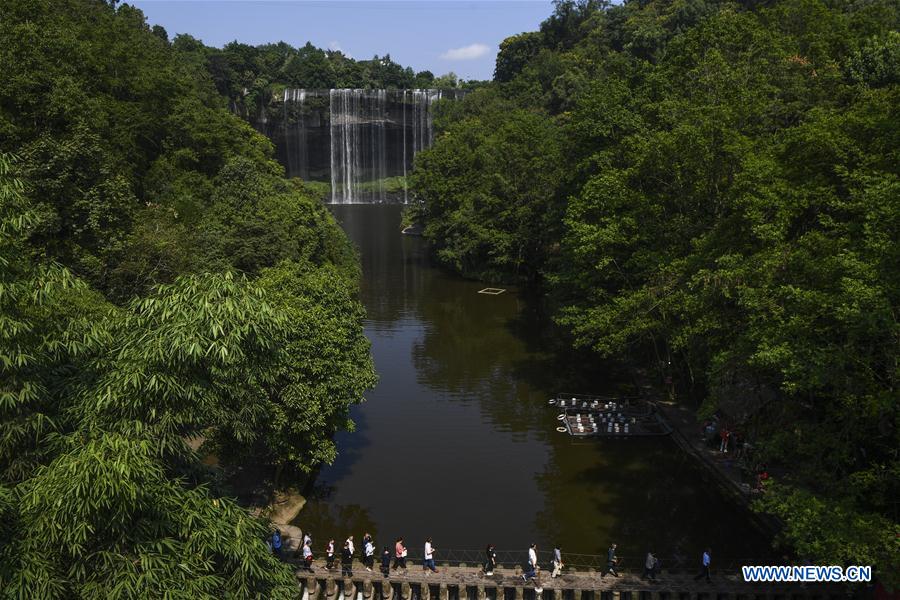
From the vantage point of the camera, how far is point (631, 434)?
29.0 metres

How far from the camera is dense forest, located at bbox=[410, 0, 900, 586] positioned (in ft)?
49.8

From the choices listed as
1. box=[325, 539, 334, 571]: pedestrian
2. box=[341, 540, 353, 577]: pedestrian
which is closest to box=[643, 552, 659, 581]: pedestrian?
box=[341, 540, 353, 577]: pedestrian

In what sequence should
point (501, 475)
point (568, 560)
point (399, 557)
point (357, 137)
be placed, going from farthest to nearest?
point (357, 137)
point (501, 475)
point (568, 560)
point (399, 557)

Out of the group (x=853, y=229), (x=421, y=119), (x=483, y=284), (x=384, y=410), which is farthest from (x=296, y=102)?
(x=853, y=229)

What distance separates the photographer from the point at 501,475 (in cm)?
2638

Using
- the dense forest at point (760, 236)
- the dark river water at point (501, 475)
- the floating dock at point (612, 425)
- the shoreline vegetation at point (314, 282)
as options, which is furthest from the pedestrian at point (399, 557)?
the floating dock at point (612, 425)

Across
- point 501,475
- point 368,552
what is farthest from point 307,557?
point 501,475

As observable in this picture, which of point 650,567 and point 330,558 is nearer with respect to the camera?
point 650,567

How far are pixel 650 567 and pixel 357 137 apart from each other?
330 ft

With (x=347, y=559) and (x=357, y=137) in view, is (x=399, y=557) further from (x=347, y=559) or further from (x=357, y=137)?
(x=357, y=137)

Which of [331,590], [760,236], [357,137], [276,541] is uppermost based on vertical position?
[357,137]

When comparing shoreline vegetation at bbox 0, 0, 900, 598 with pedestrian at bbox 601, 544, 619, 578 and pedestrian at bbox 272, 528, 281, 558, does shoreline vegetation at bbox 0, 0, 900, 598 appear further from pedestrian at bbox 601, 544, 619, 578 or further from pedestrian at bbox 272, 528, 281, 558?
pedestrian at bbox 601, 544, 619, 578

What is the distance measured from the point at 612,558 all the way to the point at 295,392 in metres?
10.4

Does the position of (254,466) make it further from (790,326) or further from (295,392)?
(790,326)
